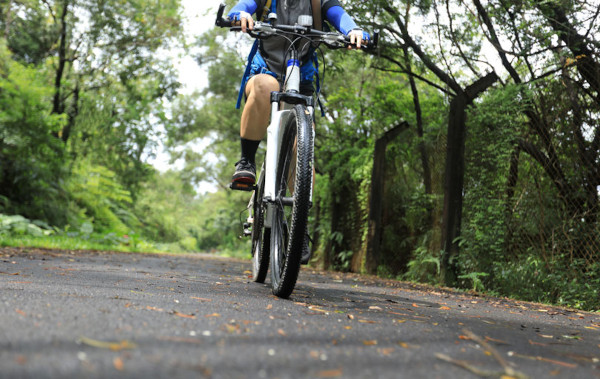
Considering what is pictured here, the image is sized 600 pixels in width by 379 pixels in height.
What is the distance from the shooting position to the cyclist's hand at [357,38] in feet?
11.3

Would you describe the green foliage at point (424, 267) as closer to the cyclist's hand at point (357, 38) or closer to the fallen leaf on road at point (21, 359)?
the cyclist's hand at point (357, 38)

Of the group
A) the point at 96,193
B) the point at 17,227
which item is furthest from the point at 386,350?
the point at 96,193

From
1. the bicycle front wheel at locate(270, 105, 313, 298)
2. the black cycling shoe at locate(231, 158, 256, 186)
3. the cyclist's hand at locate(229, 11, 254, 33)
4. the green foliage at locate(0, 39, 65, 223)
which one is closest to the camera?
the bicycle front wheel at locate(270, 105, 313, 298)

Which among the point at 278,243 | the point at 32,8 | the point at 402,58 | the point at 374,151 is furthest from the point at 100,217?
the point at 278,243

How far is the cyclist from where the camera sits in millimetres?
3619

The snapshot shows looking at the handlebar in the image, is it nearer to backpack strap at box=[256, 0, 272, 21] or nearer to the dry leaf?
backpack strap at box=[256, 0, 272, 21]

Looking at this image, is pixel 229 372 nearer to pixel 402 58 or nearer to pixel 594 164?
pixel 594 164

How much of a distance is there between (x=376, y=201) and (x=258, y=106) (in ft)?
18.0

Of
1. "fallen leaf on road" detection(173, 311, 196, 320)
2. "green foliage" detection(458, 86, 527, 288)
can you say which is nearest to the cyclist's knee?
"fallen leaf on road" detection(173, 311, 196, 320)

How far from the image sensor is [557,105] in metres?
5.13

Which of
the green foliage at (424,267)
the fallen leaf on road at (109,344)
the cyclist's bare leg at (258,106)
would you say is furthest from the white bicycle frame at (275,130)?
the green foliage at (424,267)

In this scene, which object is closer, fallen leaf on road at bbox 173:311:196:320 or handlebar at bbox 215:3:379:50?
fallen leaf on road at bbox 173:311:196:320

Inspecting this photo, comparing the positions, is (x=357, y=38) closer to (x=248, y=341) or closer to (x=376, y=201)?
(x=248, y=341)

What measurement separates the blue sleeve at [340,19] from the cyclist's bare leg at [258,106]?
61cm
